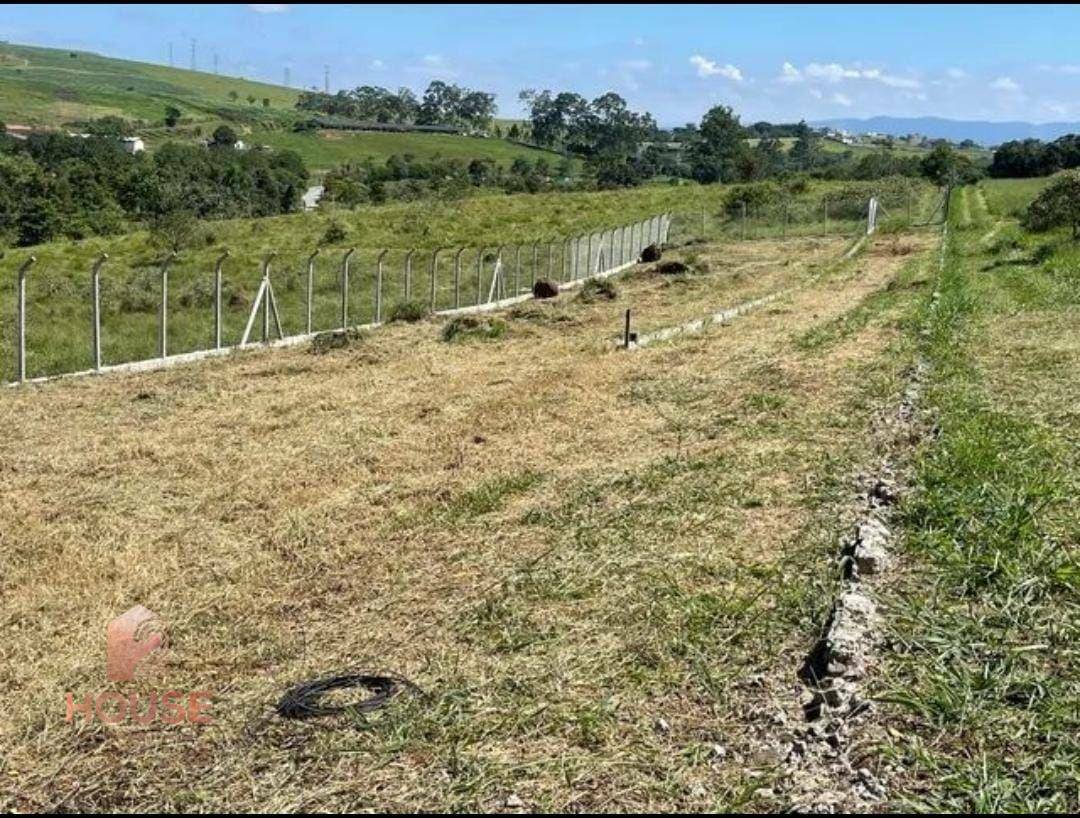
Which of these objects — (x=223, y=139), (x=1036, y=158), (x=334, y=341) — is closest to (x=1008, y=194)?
(x=1036, y=158)

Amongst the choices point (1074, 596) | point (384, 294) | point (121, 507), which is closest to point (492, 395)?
point (121, 507)

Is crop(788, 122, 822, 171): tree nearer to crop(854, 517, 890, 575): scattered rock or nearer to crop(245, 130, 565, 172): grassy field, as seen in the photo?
crop(245, 130, 565, 172): grassy field

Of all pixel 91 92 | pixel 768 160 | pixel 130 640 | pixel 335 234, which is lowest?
pixel 130 640

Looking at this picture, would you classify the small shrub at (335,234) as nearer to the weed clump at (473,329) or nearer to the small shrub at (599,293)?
the small shrub at (599,293)

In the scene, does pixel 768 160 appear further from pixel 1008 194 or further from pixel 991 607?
Result: pixel 991 607

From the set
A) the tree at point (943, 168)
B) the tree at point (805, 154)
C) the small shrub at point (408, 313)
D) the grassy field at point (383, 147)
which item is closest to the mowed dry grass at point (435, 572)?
the small shrub at point (408, 313)

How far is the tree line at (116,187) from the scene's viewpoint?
45312 millimetres

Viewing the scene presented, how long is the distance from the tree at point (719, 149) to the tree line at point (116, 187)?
35014mm

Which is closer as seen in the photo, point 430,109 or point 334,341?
point 334,341

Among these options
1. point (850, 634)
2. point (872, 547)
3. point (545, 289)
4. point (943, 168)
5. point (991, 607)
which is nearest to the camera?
point (850, 634)

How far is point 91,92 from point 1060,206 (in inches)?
5130

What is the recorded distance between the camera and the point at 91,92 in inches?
5059

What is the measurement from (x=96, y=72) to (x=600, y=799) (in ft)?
650

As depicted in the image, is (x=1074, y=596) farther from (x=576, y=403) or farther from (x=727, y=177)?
(x=727, y=177)
